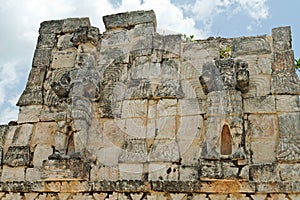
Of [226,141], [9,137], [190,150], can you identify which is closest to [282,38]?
[226,141]

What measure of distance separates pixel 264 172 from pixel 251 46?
2.19 m

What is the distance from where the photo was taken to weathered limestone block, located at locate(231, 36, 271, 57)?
688 centimetres

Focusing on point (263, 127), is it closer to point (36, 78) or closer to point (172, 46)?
point (172, 46)

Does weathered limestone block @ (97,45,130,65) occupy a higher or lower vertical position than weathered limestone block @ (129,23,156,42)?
lower

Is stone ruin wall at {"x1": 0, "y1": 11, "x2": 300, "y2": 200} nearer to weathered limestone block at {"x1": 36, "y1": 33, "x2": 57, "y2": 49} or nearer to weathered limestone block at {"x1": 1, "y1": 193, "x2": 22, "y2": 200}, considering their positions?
weathered limestone block at {"x1": 1, "y1": 193, "x2": 22, "y2": 200}

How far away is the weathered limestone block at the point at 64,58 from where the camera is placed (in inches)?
311

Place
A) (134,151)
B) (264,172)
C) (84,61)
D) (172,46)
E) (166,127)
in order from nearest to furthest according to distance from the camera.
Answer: (264,172)
(134,151)
(166,127)
(172,46)
(84,61)

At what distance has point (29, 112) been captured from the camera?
7.62m

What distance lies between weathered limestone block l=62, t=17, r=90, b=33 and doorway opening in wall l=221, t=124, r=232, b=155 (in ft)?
12.0

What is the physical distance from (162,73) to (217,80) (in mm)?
1035

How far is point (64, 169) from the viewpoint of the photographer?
648 cm

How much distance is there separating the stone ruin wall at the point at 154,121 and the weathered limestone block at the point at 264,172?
0.01 metres

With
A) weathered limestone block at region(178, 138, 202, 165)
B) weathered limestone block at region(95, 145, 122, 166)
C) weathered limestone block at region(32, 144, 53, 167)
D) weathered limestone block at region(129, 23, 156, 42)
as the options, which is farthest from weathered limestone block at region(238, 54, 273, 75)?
weathered limestone block at region(32, 144, 53, 167)

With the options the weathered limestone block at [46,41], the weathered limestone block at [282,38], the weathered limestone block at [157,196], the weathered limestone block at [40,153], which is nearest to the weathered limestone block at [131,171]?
the weathered limestone block at [157,196]
